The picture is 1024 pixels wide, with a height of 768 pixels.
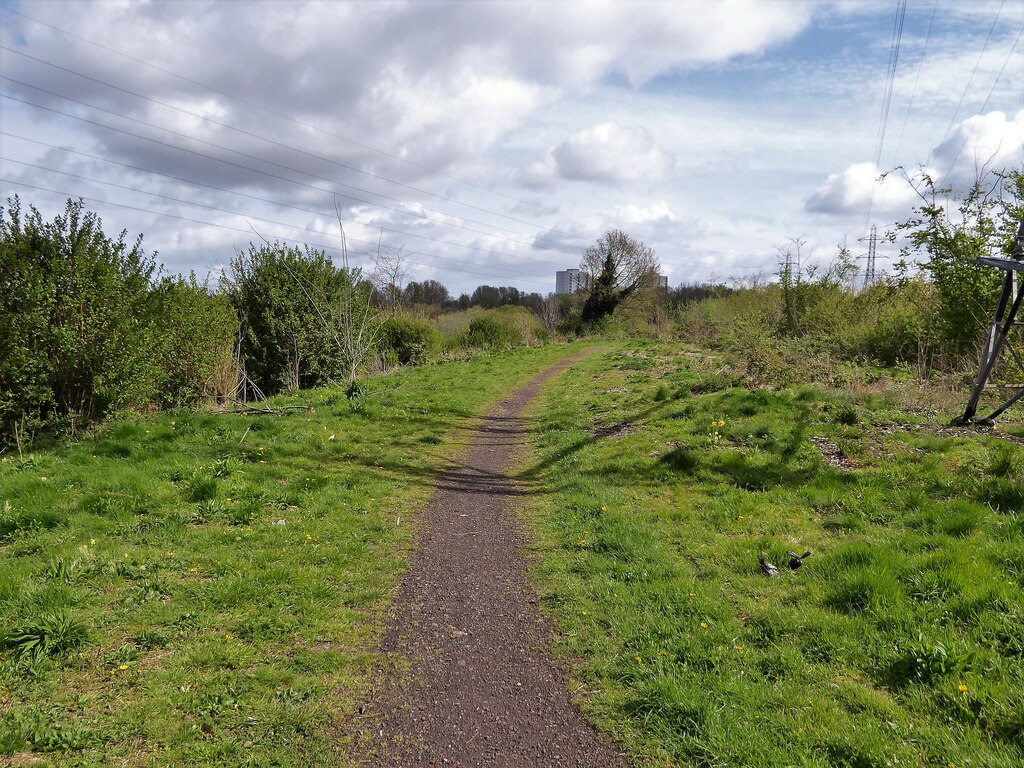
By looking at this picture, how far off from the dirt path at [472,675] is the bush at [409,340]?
2138cm

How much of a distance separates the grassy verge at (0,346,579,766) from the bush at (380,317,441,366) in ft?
60.6

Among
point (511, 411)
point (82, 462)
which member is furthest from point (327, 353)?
point (82, 462)

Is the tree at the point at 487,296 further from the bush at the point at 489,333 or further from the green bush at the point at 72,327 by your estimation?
the green bush at the point at 72,327

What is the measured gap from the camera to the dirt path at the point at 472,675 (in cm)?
310

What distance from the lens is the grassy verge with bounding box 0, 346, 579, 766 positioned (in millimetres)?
3074

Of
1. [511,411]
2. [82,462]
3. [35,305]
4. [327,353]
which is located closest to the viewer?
[82,462]

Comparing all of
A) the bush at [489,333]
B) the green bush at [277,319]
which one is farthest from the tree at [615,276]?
the green bush at [277,319]

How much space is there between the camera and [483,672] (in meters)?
3.80

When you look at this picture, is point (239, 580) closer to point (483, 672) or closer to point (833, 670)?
point (483, 672)

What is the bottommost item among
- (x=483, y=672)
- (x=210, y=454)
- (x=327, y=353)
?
(x=483, y=672)

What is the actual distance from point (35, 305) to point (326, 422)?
4648mm

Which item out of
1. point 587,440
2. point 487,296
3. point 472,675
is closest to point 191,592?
point 472,675

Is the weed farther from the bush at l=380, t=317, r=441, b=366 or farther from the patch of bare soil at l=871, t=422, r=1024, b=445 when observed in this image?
the bush at l=380, t=317, r=441, b=366

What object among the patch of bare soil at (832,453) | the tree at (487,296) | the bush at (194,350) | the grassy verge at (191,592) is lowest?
the grassy verge at (191,592)
